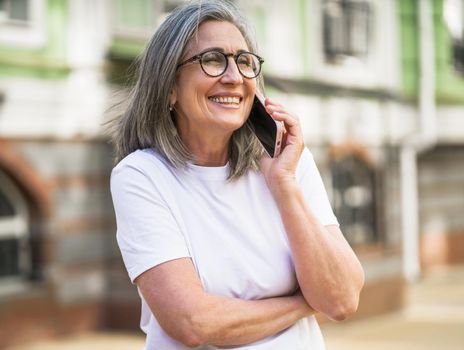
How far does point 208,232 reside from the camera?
222cm

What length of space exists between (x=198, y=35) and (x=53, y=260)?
625 centimetres

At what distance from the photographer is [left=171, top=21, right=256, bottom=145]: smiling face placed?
7.47 ft

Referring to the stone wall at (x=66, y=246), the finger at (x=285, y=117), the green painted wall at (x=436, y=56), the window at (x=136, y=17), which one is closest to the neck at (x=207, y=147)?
the finger at (x=285, y=117)

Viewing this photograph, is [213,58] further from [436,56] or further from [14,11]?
[436,56]

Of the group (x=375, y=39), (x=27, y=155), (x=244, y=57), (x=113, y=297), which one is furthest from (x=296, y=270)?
(x=375, y=39)

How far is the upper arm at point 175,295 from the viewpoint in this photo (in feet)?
6.99

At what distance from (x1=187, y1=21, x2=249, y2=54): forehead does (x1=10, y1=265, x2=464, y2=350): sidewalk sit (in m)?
6.13

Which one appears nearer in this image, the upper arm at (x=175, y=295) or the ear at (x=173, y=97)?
the upper arm at (x=175, y=295)

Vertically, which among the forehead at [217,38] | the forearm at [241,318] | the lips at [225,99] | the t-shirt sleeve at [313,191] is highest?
the forehead at [217,38]

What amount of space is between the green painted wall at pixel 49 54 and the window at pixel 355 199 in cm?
390

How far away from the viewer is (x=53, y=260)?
27.0 feet

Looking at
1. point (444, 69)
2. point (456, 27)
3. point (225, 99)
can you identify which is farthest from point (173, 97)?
point (456, 27)

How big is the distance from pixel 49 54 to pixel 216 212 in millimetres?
6309

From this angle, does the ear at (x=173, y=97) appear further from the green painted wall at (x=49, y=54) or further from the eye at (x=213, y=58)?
the green painted wall at (x=49, y=54)
